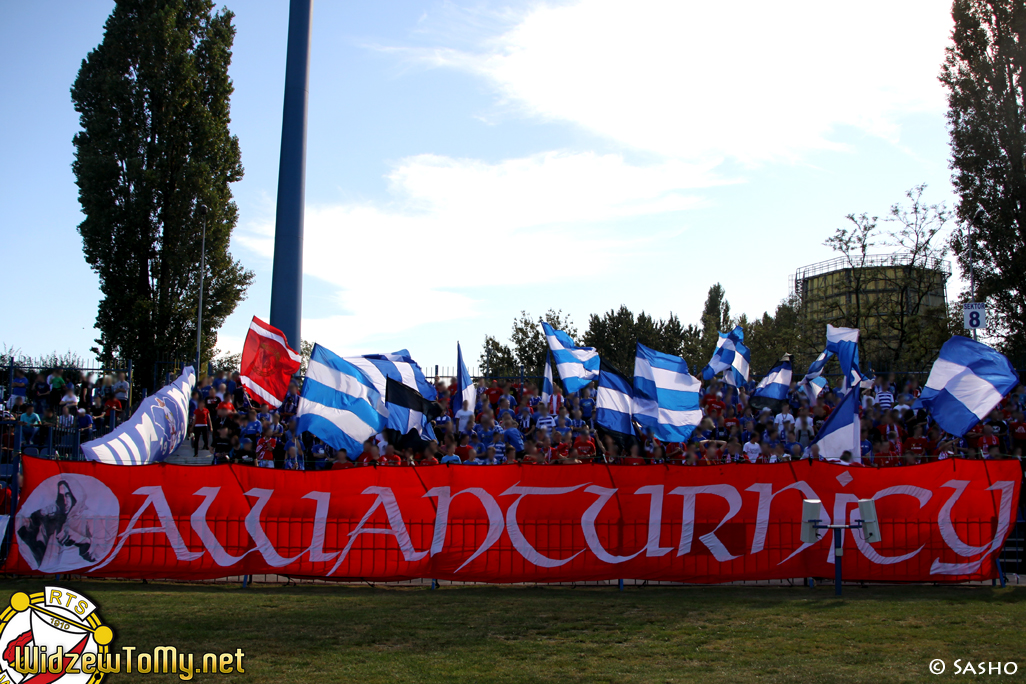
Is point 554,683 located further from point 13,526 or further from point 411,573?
→ point 13,526

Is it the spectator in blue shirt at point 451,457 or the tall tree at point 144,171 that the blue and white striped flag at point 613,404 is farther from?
the tall tree at point 144,171

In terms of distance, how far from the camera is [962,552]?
38.2 feet

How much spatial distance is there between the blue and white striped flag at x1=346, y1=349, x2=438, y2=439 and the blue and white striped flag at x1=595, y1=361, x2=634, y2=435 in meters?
3.72

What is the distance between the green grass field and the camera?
715 cm

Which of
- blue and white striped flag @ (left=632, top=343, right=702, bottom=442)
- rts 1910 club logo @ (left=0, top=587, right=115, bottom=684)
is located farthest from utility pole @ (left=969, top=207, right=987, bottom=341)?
rts 1910 club logo @ (left=0, top=587, right=115, bottom=684)

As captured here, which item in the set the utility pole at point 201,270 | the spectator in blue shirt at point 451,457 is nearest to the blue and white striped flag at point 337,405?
the spectator in blue shirt at point 451,457

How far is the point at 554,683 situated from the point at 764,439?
38.8 feet

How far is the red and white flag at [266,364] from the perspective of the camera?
689 inches

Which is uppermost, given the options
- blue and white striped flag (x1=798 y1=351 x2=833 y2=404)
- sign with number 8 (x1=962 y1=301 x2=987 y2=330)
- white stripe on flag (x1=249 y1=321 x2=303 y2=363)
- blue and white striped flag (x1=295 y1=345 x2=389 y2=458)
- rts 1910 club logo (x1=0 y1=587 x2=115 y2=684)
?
sign with number 8 (x1=962 y1=301 x2=987 y2=330)

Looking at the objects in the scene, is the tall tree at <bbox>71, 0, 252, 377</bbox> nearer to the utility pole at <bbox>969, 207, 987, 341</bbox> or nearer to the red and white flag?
the red and white flag

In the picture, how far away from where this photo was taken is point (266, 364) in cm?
1797

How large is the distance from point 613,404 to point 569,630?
7.89m

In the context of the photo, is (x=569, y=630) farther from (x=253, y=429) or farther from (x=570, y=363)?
(x=570, y=363)

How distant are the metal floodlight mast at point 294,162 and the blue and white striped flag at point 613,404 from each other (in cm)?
1319
